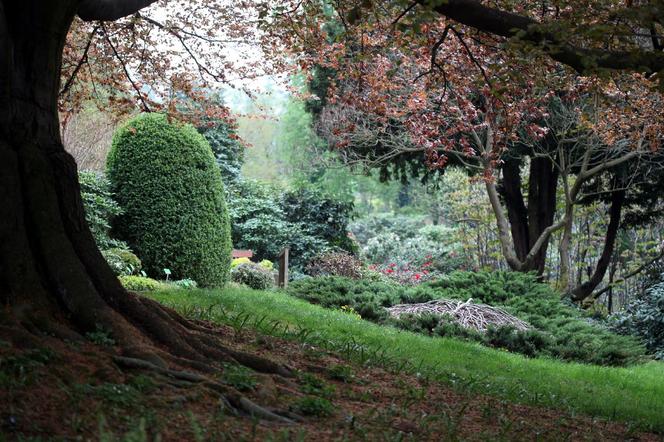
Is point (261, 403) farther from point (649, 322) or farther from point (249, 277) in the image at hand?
point (649, 322)

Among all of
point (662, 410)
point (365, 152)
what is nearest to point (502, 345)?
point (662, 410)

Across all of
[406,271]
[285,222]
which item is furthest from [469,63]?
[406,271]

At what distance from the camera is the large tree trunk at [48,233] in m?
4.88

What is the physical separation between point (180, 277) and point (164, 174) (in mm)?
1873

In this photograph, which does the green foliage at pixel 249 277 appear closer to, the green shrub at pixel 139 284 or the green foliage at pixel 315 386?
the green shrub at pixel 139 284

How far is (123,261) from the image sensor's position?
1206 cm

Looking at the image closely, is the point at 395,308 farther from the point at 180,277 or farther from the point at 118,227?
the point at 118,227

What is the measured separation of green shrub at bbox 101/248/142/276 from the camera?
461 inches

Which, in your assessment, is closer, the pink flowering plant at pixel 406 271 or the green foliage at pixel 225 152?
the pink flowering plant at pixel 406 271

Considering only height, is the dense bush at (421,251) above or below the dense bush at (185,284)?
above

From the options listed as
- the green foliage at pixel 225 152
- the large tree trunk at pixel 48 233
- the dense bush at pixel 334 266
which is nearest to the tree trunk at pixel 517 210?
the dense bush at pixel 334 266

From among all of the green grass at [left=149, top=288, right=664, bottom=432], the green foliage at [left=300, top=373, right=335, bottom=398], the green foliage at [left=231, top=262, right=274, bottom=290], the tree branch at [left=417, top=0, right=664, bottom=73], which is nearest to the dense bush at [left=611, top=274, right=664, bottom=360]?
the green grass at [left=149, top=288, right=664, bottom=432]

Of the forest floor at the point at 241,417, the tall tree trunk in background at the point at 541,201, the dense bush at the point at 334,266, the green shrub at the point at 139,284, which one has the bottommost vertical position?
the forest floor at the point at 241,417

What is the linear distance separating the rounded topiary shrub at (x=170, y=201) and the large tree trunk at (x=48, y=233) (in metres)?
7.60
